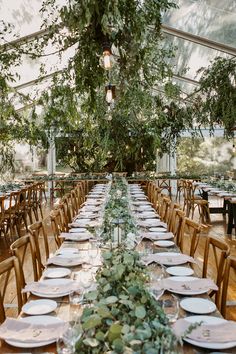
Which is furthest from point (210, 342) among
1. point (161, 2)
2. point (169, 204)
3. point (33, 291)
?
point (169, 204)

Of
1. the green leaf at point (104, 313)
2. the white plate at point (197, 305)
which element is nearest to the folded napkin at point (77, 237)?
the white plate at point (197, 305)

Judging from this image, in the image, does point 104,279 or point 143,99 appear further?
point 143,99

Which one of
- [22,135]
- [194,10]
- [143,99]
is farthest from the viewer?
[22,135]

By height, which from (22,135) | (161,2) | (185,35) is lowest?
(22,135)

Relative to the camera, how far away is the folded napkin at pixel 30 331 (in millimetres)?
1785

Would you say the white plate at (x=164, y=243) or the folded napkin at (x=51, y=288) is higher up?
the white plate at (x=164, y=243)

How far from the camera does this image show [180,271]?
275cm

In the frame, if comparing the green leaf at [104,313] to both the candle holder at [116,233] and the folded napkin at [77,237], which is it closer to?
the candle holder at [116,233]

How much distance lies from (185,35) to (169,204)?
4404mm

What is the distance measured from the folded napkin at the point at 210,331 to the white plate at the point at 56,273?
990 millimetres

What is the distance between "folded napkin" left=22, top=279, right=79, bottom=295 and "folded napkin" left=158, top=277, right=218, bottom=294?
1.67ft

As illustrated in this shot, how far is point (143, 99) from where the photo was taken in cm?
710

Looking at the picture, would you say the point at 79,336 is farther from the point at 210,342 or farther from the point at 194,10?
the point at 194,10

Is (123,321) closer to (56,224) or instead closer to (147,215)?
(56,224)
